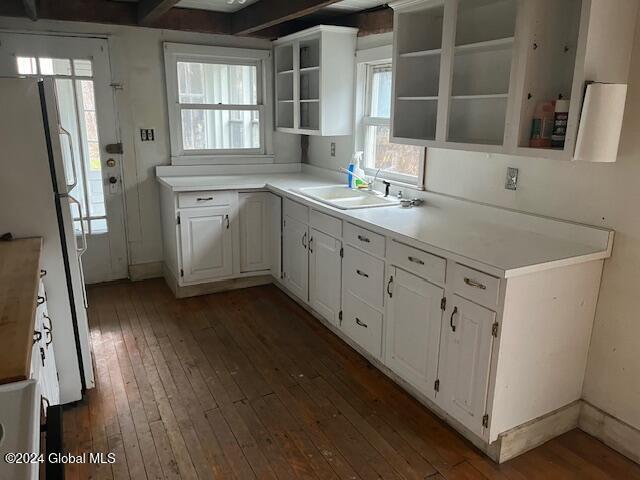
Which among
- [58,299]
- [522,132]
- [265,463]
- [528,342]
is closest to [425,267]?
[528,342]

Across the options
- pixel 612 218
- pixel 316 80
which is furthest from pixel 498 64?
pixel 316 80

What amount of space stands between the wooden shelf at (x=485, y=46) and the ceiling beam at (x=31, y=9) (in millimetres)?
2751

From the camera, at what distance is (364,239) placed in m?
2.82

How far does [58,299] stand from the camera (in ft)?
8.04

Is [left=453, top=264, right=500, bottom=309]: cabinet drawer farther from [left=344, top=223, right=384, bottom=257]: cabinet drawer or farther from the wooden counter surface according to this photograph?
the wooden counter surface

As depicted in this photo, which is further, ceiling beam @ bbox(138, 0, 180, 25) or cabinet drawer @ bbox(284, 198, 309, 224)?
→ cabinet drawer @ bbox(284, 198, 309, 224)

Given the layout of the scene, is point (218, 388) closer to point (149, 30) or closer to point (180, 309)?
point (180, 309)

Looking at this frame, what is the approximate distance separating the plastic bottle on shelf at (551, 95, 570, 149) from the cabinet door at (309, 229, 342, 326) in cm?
144

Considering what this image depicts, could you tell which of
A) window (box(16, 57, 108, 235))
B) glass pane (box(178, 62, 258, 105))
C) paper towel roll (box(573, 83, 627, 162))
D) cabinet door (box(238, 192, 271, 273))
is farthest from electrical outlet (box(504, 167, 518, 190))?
window (box(16, 57, 108, 235))

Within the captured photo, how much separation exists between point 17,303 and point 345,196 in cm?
245

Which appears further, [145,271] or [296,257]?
[145,271]

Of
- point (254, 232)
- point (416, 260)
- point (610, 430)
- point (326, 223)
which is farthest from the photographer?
point (254, 232)

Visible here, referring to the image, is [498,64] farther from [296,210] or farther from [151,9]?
[151,9]

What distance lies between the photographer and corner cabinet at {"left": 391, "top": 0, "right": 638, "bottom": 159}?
1.96 meters
